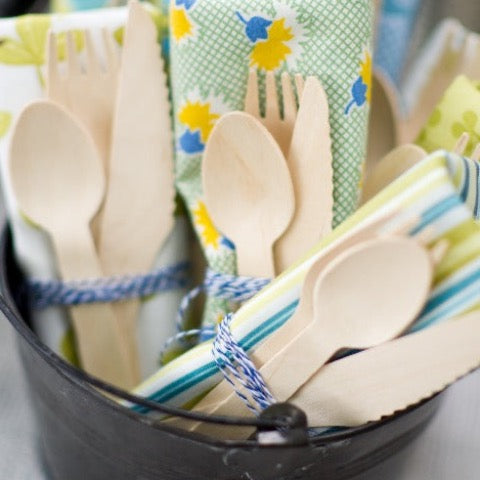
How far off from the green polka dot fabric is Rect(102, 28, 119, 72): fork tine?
44 millimetres

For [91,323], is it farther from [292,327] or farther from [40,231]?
[292,327]

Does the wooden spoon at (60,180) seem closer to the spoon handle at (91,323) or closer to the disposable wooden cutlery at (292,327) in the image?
the spoon handle at (91,323)

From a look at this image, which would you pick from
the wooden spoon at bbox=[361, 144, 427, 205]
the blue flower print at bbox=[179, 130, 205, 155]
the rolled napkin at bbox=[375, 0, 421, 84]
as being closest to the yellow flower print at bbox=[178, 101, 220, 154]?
the blue flower print at bbox=[179, 130, 205, 155]

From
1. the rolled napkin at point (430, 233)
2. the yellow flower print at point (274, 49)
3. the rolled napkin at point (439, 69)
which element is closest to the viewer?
the rolled napkin at point (430, 233)

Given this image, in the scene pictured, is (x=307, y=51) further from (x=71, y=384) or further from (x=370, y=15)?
(x=71, y=384)

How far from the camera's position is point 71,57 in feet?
1.43

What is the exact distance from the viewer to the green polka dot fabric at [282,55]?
0.39 meters

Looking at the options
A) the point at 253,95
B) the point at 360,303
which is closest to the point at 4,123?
the point at 253,95

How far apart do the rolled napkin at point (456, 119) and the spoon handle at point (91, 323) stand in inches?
8.6

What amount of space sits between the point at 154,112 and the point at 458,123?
18cm

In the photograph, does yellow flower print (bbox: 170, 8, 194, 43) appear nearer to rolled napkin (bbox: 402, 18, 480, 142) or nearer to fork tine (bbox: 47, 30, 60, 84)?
fork tine (bbox: 47, 30, 60, 84)

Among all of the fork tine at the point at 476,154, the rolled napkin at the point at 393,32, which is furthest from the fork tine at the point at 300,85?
the rolled napkin at the point at 393,32

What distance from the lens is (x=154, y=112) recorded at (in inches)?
17.8

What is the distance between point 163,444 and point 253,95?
0.63ft
